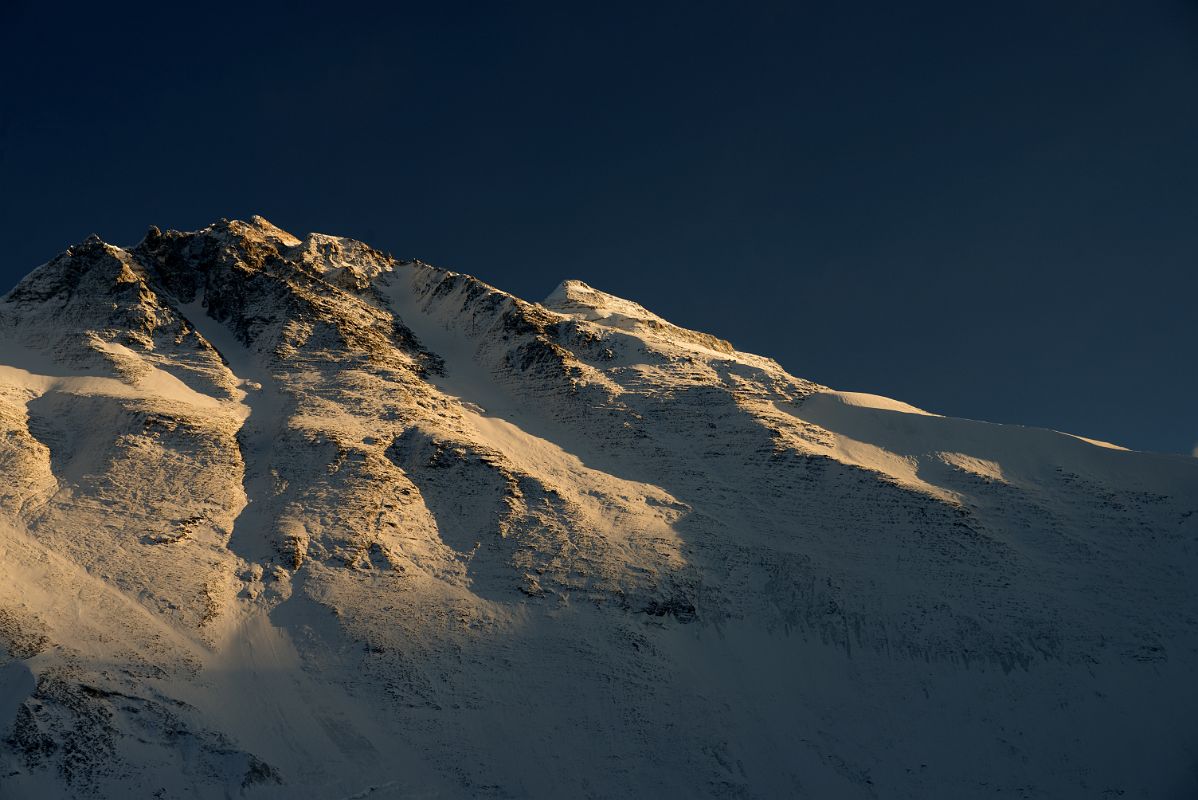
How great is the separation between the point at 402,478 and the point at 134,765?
2907 cm

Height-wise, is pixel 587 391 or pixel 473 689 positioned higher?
pixel 587 391

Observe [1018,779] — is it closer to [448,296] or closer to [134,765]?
[134,765]

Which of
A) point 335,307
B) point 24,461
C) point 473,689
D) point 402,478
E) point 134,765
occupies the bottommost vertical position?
point 134,765

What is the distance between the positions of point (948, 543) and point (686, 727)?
27562 millimetres

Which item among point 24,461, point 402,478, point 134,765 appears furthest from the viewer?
point 402,478

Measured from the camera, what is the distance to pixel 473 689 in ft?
173

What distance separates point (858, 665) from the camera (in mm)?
59250

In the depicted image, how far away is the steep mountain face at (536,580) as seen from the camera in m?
48.5

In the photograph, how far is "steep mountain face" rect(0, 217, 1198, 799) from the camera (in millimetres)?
48469

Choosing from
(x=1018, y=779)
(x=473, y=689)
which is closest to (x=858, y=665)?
(x=1018, y=779)

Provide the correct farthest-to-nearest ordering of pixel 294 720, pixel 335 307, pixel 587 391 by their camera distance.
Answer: pixel 335 307, pixel 587 391, pixel 294 720

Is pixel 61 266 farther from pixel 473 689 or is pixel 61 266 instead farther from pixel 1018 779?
pixel 1018 779

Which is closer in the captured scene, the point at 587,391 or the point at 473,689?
the point at 473,689

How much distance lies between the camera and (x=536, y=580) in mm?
61250
